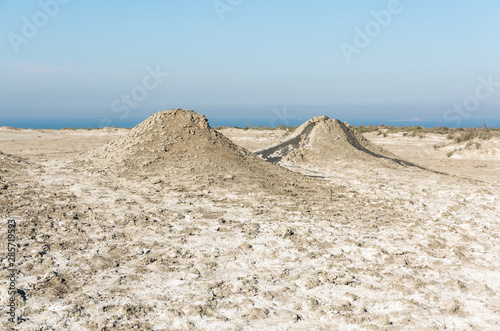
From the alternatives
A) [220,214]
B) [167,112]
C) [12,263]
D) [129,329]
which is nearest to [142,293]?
[129,329]

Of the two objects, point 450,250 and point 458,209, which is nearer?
point 450,250

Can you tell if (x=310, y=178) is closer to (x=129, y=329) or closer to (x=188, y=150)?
(x=188, y=150)

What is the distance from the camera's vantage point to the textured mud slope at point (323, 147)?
13797 millimetres

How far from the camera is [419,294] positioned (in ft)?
14.7

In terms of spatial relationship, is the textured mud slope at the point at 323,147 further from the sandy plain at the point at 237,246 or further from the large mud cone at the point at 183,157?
the large mud cone at the point at 183,157

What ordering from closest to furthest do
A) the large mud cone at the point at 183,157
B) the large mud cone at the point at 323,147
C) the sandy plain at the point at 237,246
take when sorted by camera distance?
the sandy plain at the point at 237,246
the large mud cone at the point at 183,157
the large mud cone at the point at 323,147

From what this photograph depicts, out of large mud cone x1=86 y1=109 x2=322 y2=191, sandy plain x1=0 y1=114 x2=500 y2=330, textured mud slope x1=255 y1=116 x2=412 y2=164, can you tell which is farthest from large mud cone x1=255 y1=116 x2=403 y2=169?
large mud cone x1=86 y1=109 x2=322 y2=191

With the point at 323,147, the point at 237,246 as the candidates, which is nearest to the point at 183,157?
the point at 237,246

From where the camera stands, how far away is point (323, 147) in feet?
47.8

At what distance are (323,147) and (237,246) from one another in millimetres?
9451

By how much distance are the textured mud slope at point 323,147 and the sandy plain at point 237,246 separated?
3.09m

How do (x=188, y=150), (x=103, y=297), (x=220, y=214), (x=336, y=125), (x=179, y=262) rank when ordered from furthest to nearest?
(x=336, y=125)
(x=188, y=150)
(x=220, y=214)
(x=179, y=262)
(x=103, y=297)

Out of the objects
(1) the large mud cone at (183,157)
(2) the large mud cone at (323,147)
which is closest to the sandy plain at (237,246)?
(1) the large mud cone at (183,157)

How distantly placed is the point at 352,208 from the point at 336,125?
8787 mm
